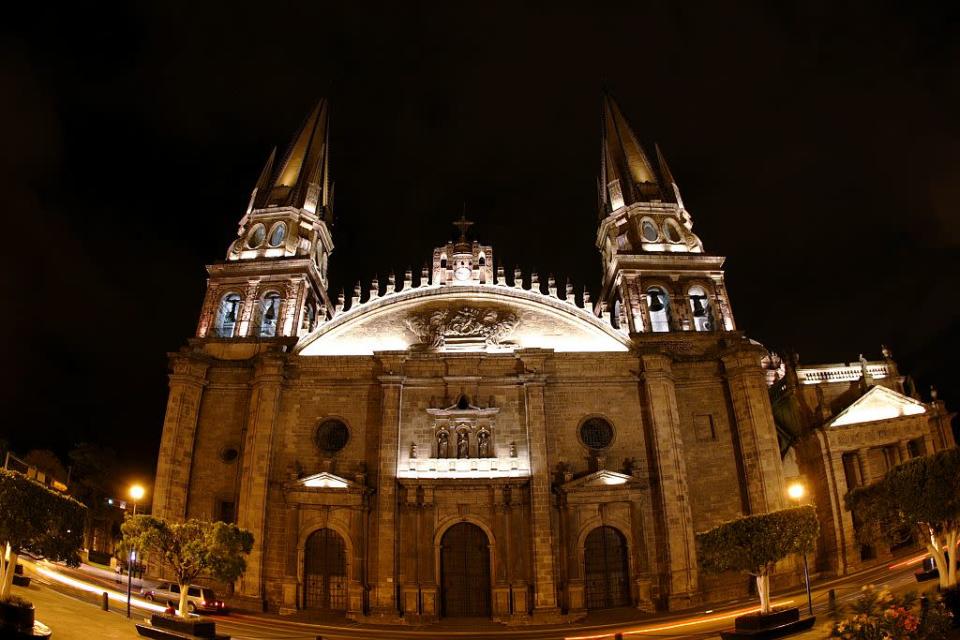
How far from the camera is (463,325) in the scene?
32344 mm

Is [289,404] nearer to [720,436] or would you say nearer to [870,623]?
[720,436]

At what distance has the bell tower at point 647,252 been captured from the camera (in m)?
35.1

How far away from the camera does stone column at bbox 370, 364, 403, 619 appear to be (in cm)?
2620

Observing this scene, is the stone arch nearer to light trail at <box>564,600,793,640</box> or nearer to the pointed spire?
light trail at <box>564,600,793,640</box>

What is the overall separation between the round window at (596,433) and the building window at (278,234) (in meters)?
21.1

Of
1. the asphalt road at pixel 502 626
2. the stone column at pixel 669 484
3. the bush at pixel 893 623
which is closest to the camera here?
the bush at pixel 893 623

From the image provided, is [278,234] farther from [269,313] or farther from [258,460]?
[258,460]

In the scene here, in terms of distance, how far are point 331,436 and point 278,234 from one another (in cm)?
1447

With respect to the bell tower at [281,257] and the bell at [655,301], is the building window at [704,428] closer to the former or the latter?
the bell at [655,301]

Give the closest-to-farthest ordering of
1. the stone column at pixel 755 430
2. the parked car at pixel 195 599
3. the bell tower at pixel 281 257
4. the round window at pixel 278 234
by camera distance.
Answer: the parked car at pixel 195 599
the stone column at pixel 755 430
the bell tower at pixel 281 257
the round window at pixel 278 234

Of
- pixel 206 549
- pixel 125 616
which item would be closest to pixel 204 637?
pixel 206 549

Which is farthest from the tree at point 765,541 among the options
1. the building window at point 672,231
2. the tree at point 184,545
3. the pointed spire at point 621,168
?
the pointed spire at point 621,168

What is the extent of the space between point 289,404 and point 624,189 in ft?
80.7

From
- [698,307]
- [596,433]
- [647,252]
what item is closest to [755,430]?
[596,433]
